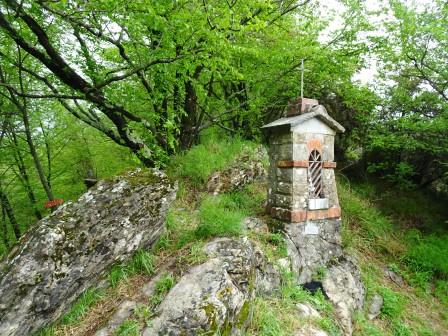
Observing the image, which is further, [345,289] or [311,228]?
[311,228]

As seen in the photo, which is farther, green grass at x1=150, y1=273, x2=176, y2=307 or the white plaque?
the white plaque

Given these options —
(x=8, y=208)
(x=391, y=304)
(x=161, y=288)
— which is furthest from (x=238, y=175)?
(x=8, y=208)

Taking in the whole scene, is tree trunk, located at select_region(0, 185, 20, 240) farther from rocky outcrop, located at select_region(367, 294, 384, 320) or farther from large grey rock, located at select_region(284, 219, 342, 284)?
rocky outcrop, located at select_region(367, 294, 384, 320)

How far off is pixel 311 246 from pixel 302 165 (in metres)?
1.41

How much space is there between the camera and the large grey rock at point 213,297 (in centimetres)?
283

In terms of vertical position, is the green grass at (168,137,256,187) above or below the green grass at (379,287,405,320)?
above

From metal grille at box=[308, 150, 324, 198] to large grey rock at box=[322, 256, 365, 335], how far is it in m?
1.32

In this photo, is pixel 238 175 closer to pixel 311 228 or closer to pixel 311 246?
pixel 311 228

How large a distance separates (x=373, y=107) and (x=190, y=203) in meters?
5.92

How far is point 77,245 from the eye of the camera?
3291 millimetres

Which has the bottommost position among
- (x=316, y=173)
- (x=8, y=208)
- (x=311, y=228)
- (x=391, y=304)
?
(x=391, y=304)

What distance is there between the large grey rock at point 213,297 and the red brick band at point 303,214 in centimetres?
115

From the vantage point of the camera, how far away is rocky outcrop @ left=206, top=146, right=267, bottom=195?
5.97 m

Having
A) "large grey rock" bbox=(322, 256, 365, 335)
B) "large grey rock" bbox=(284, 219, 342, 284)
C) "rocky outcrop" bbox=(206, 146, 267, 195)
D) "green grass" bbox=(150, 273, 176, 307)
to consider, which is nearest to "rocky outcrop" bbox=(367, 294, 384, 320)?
"large grey rock" bbox=(322, 256, 365, 335)
